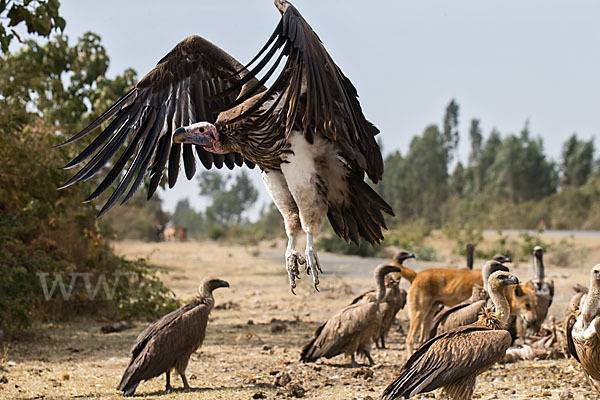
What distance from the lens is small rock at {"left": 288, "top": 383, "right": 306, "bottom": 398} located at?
6.39 meters

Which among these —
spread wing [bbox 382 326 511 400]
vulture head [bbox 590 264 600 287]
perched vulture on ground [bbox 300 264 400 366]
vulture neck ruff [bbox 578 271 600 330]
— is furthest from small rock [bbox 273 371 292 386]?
vulture head [bbox 590 264 600 287]

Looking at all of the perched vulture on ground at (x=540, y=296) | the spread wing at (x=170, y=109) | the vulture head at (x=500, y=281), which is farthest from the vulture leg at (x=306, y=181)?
the perched vulture on ground at (x=540, y=296)

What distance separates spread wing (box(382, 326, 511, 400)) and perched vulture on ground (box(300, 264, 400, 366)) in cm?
191

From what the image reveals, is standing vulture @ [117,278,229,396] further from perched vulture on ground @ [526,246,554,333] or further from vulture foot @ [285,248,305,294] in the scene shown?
perched vulture on ground @ [526,246,554,333]

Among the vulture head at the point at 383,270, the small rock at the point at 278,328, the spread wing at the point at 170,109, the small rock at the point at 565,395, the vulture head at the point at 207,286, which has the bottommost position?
the small rock at the point at 278,328

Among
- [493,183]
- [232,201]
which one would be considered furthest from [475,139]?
[232,201]

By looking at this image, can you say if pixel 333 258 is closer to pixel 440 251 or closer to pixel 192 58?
pixel 440 251

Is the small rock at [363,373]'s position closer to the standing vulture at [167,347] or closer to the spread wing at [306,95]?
the standing vulture at [167,347]

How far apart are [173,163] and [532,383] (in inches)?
168

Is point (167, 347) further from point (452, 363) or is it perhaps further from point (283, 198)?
point (283, 198)

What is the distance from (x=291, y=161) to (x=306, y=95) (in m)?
0.48

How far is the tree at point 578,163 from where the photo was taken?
50594 millimetres

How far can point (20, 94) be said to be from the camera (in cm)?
873

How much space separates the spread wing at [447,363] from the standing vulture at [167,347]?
2.23 meters
